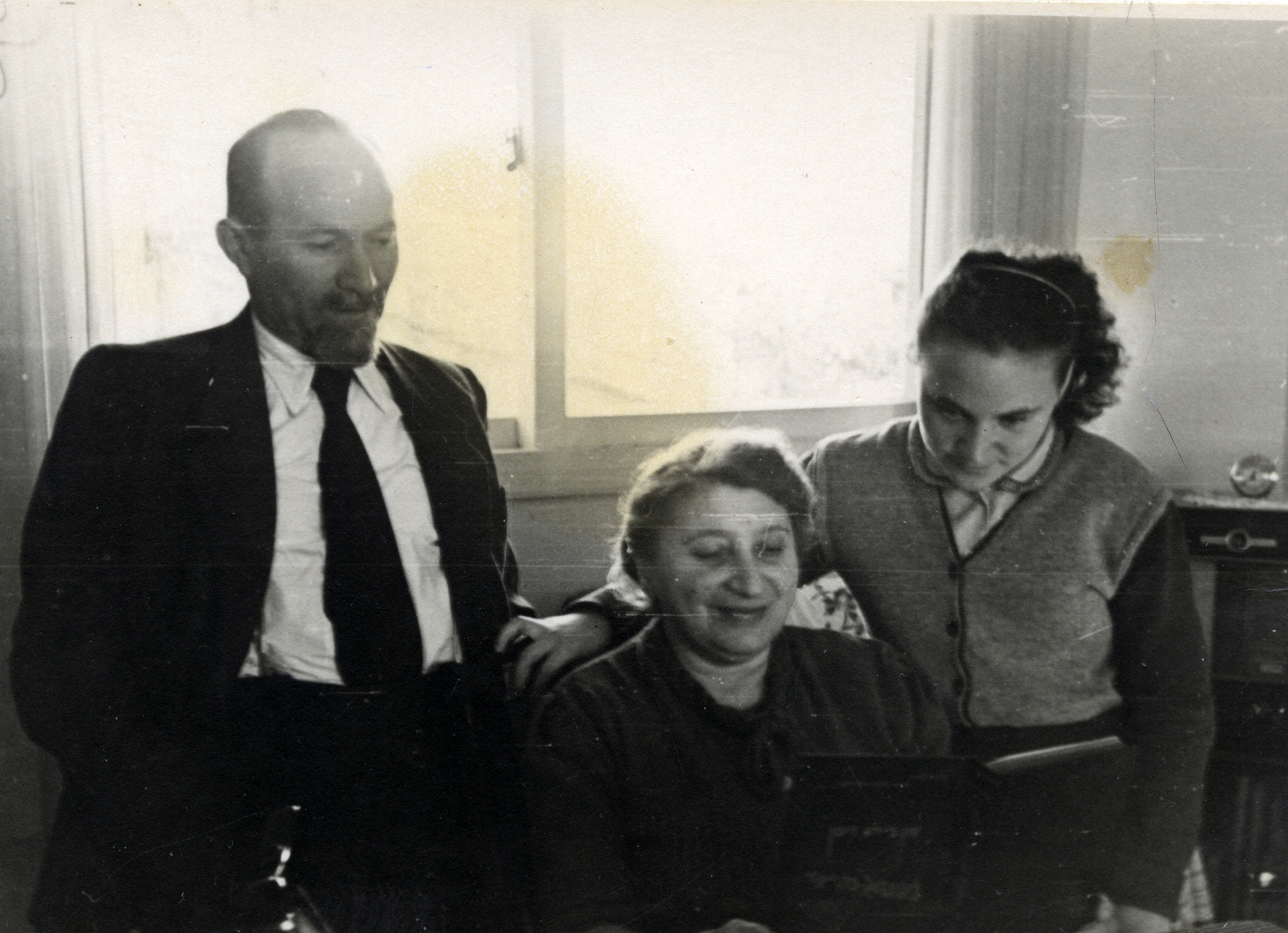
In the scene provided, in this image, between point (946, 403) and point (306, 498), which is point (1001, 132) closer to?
point (946, 403)

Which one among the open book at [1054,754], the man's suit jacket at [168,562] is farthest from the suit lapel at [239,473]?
the open book at [1054,754]

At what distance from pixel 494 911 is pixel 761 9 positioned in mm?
1175

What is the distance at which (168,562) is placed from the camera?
1182 millimetres

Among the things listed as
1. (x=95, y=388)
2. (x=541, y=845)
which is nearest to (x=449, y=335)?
(x=95, y=388)

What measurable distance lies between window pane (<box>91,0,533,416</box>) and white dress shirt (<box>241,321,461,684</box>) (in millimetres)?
92

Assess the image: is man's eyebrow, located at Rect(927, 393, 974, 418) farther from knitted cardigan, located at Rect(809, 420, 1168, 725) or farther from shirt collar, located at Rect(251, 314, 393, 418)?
shirt collar, located at Rect(251, 314, 393, 418)

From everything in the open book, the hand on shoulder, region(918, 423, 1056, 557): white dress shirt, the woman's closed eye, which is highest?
region(918, 423, 1056, 557): white dress shirt

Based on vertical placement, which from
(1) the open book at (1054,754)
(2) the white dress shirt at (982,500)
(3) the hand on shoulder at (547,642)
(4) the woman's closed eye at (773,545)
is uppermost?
(2) the white dress shirt at (982,500)

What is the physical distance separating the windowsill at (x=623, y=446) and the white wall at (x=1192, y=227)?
0.31 meters

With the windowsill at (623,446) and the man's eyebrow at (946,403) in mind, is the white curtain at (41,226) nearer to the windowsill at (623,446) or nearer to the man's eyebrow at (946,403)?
the windowsill at (623,446)

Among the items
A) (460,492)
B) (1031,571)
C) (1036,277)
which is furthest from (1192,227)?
(460,492)

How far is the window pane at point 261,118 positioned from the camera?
1154mm

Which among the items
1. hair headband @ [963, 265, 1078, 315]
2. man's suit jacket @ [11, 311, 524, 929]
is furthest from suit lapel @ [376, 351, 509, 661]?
hair headband @ [963, 265, 1078, 315]

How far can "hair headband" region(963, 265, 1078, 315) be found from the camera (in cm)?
118
